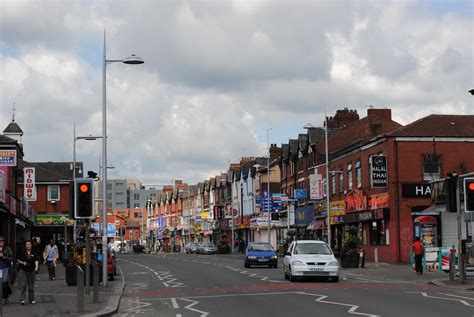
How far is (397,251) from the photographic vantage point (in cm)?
4831

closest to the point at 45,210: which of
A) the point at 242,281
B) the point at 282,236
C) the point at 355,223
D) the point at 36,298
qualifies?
the point at 282,236

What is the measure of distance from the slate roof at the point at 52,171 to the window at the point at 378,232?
31875 mm

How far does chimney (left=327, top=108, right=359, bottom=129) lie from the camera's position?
7081 centimetres

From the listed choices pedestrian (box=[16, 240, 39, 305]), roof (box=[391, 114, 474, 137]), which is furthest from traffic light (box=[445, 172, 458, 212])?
roof (box=[391, 114, 474, 137])

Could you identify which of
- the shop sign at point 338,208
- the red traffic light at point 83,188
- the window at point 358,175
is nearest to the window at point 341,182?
the shop sign at point 338,208

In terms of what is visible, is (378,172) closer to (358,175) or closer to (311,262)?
(358,175)

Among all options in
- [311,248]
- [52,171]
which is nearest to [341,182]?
[52,171]

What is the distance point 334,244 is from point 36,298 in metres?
42.7

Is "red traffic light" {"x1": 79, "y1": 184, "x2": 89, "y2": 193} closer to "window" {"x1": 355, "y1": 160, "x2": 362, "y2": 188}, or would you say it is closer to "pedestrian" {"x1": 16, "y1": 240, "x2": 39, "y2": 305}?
"pedestrian" {"x1": 16, "y1": 240, "x2": 39, "y2": 305}

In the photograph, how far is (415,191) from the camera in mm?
49125

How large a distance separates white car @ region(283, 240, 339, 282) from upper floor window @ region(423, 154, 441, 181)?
839 inches

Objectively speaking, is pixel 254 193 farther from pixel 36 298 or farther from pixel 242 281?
pixel 36 298

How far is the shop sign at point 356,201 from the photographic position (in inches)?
2109

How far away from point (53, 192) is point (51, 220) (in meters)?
5.17
